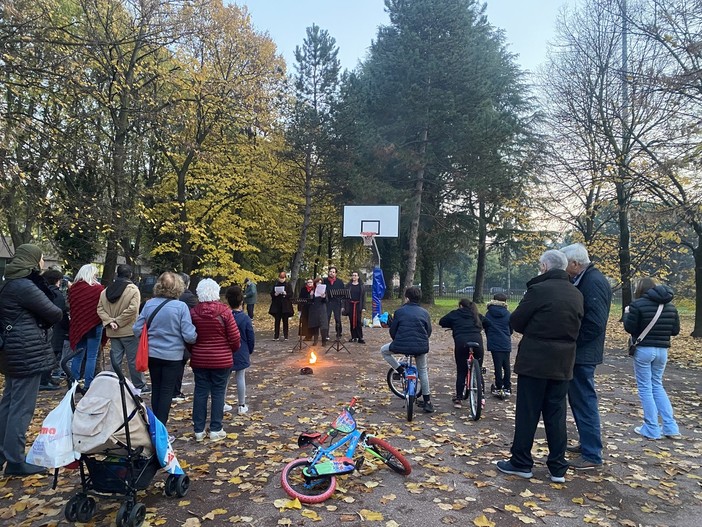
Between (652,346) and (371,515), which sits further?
(652,346)

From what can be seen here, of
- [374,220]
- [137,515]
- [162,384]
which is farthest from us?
[374,220]

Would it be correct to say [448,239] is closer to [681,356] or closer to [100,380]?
[681,356]

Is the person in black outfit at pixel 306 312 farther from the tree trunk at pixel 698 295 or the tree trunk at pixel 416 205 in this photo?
the tree trunk at pixel 698 295

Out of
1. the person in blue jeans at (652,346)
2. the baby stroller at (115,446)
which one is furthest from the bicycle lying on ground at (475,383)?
the baby stroller at (115,446)

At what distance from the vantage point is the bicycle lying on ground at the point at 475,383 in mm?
6105

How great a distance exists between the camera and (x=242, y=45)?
64.3 ft

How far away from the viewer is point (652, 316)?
211 inches

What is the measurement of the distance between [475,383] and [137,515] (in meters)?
4.41

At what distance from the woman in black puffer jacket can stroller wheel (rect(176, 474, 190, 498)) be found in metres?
1.55

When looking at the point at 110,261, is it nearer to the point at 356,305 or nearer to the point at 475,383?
the point at 356,305

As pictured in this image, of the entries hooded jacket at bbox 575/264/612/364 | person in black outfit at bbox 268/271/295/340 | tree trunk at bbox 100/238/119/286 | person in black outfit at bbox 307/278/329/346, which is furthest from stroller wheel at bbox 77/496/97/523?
tree trunk at bbox 100/238/119/286

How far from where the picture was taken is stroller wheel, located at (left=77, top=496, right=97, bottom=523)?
10.9 feet

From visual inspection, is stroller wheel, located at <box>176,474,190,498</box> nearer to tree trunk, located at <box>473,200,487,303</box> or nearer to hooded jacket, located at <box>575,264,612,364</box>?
hooded jacket, located at <box>575,264,612,364</box>

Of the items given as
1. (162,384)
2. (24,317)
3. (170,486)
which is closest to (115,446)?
(170,486)
